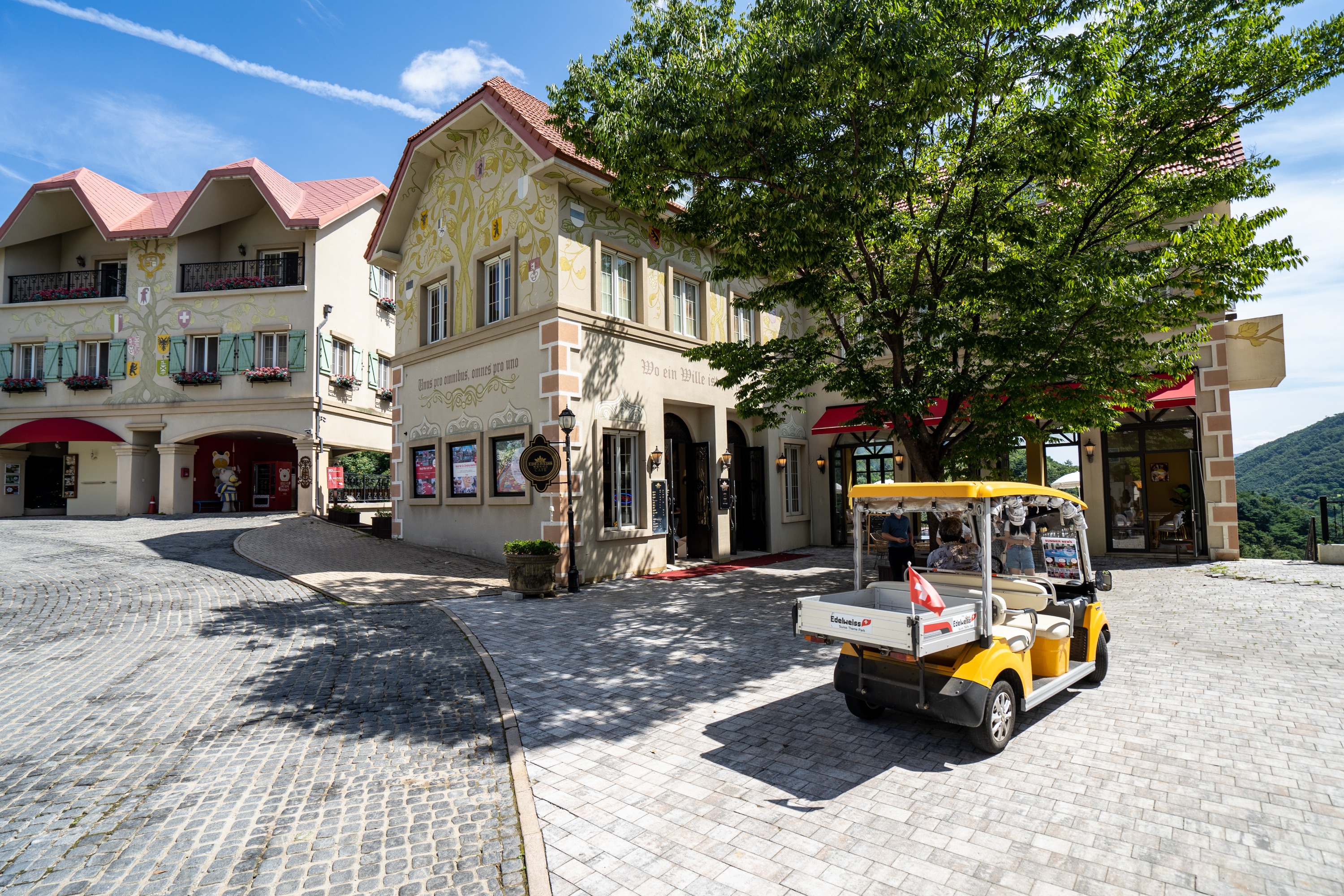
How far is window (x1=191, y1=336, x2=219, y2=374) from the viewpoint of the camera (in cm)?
2386

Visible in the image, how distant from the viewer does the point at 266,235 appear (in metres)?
24.7

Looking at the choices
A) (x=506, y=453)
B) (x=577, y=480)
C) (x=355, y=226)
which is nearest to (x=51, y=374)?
(x=355, y=226)

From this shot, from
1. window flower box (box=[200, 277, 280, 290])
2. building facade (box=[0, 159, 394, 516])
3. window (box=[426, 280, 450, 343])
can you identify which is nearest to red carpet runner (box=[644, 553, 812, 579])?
window (box=[426, 280, 450, 343])

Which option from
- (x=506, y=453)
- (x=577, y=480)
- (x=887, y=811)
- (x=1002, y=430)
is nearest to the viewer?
(x=887, y=811)

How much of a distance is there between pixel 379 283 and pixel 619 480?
18.6 metres

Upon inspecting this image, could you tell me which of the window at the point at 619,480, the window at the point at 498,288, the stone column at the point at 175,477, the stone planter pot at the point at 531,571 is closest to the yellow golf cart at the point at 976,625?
the stone planter pot at the point at 531,571

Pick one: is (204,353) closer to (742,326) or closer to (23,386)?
(23,386)

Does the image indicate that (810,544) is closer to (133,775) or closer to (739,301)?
(739,301)

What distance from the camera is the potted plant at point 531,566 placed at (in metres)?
11.3

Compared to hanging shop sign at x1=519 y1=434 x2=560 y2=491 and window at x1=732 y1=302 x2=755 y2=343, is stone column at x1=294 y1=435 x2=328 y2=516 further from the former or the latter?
window at x1=732 y1=302 x2=755 y2=343

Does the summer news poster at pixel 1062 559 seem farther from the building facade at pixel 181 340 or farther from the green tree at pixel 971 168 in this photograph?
the building facade at pixel 181 340

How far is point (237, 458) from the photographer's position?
26266 mm

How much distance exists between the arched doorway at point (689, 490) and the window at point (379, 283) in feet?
54.6

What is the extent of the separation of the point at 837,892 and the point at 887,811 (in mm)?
963
